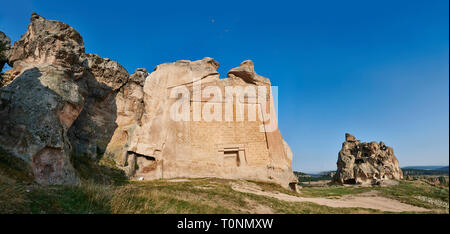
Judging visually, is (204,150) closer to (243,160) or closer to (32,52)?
(243,160)

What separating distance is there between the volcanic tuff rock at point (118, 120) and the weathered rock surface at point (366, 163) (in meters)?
20.2

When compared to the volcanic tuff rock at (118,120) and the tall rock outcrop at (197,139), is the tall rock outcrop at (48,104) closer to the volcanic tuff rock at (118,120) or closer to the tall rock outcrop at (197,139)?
the volcanic tuff rock at (118,120)

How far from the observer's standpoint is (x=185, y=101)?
58.5 ft

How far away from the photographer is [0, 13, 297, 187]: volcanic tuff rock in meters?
10.7

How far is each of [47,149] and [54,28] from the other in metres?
8.38

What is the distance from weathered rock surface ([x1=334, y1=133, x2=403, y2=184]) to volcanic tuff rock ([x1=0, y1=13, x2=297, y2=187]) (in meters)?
20.2

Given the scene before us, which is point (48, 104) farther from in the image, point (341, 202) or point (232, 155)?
point (341, 202)

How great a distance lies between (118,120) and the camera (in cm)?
1989

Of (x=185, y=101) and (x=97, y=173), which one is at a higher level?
(x=185, y=101)

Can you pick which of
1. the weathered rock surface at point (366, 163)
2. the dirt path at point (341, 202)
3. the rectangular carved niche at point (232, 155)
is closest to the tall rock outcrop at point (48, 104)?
the dirt path at point (341, 202)

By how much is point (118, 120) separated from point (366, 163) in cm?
3315

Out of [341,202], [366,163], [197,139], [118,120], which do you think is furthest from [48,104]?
[366,163]

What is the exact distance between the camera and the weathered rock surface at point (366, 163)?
107 ft
